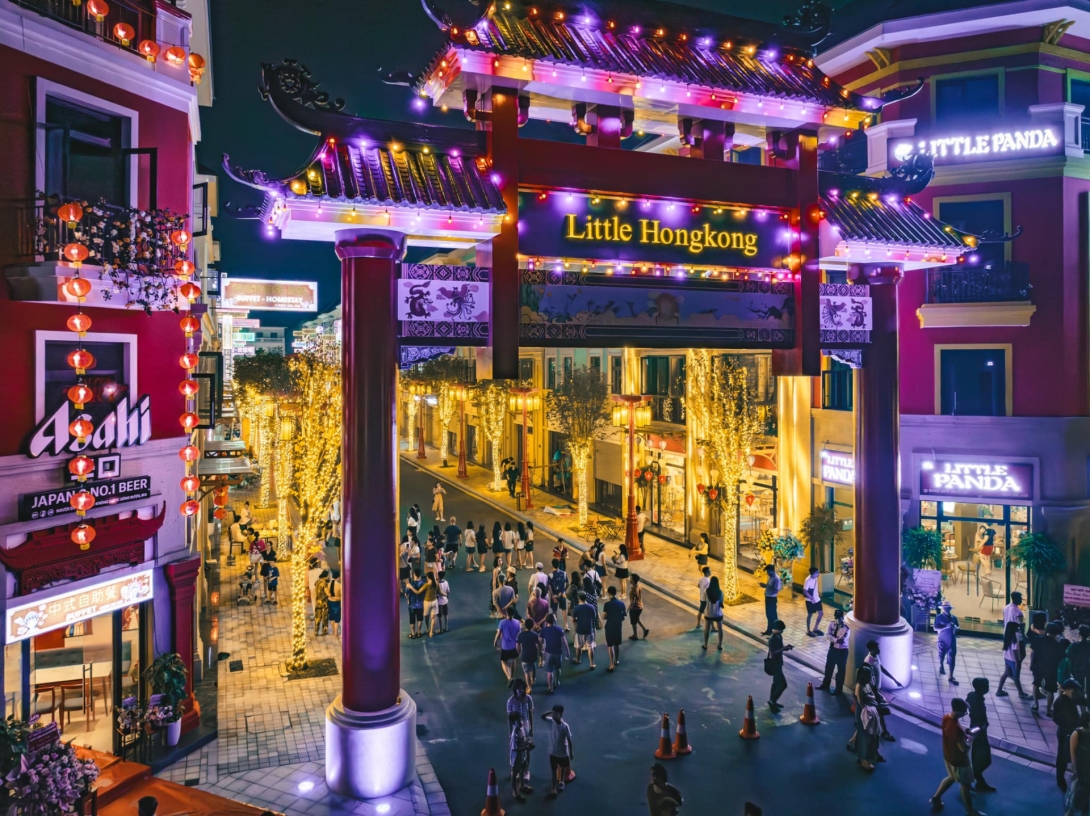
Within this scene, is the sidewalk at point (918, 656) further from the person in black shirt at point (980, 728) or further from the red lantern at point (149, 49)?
the red lantern at point (149, 49)

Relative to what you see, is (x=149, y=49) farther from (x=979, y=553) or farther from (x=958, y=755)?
(x=979, y=553)

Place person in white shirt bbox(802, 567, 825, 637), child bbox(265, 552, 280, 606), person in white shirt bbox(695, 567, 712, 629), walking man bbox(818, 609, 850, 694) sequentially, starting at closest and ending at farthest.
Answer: walking man bbox(818, 609, 850, 694), person in white shirt bbox(695, 567, 712, 629), person in white shirt bbox(802, 567, 825, 637), child bbox(265, 552, 280, 606)

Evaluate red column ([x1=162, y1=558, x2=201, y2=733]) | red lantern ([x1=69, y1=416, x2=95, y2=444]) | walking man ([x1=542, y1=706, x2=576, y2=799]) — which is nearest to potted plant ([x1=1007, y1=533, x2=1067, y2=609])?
walking man ([x1=542, y1=706, x2=576, y2=799])

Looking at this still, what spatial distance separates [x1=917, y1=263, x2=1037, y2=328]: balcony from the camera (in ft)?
57.6

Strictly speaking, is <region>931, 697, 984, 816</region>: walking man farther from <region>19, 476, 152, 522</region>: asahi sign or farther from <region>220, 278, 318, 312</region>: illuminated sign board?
<region>220, 278, 318, 312</region>: illuminated sign board

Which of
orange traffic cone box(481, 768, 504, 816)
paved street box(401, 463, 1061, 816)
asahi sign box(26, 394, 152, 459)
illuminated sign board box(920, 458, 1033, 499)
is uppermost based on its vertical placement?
asahi sign box(26, 394, 152, 459)

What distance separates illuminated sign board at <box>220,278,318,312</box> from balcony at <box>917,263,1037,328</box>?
32590 millimetres

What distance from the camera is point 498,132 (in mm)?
10734

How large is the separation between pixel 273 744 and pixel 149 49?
470 inches

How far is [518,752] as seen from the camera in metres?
10.5

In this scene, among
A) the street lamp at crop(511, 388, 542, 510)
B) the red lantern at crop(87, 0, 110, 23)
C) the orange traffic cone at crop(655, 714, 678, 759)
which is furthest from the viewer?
the street lamp at crop(511, 388, 542, 510)

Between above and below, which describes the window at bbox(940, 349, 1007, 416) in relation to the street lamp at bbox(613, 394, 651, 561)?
above

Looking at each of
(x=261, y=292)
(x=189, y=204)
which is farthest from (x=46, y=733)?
(x=261, y=292)

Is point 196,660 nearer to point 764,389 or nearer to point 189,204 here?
point 189,204
